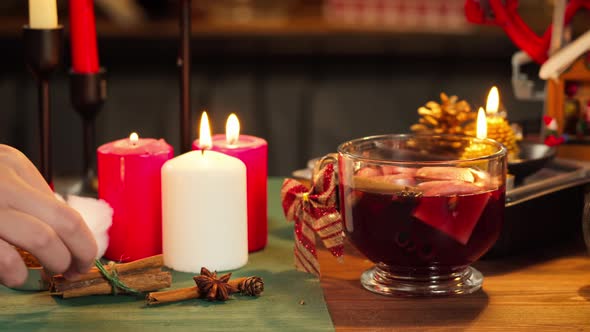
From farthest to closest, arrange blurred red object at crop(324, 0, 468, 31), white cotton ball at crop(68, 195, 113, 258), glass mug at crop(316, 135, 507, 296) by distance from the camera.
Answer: blurred red object at crop(324, 0, 468, 31) → white cotton ball at crop(68, 195, 113, 258) → glass mug at crop(316, 135, 507, 296)

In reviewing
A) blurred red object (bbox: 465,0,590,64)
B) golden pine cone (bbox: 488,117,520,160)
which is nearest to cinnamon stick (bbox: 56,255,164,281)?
golden pine cone (bbox: 488,117,520,160)

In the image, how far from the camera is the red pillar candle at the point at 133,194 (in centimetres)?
101

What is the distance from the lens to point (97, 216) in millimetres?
989

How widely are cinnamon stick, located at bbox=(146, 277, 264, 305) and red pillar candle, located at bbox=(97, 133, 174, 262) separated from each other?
0.14m

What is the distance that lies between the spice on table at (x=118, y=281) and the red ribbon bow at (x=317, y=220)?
143mm

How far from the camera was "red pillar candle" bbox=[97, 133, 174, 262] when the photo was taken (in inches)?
39.6

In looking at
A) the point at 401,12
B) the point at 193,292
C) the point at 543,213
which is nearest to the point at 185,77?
the point at 193,292

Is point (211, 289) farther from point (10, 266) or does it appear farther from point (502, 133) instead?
point (502, 133)

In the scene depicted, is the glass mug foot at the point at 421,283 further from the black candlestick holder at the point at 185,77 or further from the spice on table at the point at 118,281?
the black candlestick holder at the point at 185,77

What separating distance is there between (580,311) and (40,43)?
657mm

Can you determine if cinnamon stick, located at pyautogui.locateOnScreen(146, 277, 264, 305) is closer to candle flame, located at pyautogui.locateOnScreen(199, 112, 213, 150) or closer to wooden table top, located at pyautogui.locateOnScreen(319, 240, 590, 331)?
wooden table top, located at pyautogui.locateOnScreen(319, 240, 590, 331)

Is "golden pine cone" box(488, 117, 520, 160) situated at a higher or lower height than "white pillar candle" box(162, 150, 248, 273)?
higher

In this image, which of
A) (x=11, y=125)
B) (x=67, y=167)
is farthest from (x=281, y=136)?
(x=11, y=125)

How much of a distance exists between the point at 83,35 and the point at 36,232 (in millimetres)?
483
